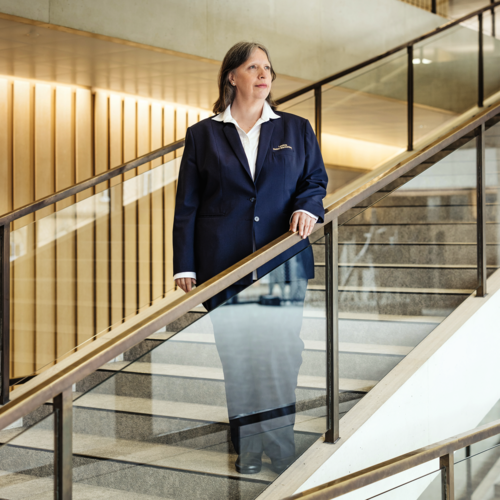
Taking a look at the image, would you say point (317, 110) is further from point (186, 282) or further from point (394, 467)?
point (394, 467)

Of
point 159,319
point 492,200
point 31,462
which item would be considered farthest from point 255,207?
point 492,200

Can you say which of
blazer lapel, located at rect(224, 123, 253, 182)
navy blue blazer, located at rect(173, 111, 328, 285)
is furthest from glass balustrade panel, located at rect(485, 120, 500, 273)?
blazer lapel, located at rect(224, 123, 253, 182)

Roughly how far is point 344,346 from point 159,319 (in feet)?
3.57

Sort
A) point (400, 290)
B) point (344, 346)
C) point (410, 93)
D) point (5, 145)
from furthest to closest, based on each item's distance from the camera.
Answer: point (410, 93)
point (5, 145)
point (400, 290)
point (344, 346)

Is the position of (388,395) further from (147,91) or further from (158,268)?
(147,91)

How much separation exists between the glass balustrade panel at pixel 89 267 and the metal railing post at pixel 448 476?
1769 millimetres

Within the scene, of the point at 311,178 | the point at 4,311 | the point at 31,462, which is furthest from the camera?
the point at 4,311

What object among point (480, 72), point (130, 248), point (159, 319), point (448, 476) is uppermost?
point (480, 72)

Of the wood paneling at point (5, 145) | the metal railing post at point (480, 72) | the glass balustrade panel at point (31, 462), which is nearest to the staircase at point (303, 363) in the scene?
the glass balustrade panel at point (31, 462)

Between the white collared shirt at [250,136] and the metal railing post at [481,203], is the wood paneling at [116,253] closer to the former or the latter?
the white collared shirt at [250,136]

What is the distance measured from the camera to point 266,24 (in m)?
5.05

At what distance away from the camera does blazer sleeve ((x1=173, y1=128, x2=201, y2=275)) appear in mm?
2213

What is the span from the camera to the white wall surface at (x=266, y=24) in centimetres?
392

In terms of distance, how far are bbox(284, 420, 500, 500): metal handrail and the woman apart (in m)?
0.50
